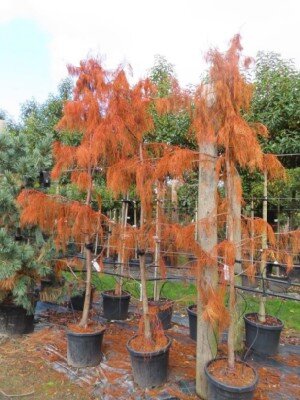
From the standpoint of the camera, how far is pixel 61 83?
24.6 feet

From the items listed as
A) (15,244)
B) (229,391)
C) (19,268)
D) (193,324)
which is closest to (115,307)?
(193,324)

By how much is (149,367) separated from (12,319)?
5.43 feet

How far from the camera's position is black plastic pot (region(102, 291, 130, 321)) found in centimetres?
366

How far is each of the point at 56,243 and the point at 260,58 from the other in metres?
3.27

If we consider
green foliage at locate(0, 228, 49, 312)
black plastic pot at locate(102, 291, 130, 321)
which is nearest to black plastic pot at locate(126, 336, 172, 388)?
green foliage at locate(0, 228, 49, 312)

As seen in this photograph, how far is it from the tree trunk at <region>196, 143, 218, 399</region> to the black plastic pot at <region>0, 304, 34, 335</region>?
6.23 ft

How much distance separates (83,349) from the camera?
2533mm

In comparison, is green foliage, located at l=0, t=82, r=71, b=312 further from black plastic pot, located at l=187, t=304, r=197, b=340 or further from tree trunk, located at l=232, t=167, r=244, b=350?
tree trunk, located at l=232, t=167, r=244, b=350

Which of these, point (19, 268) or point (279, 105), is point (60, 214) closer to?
point (19, 268)

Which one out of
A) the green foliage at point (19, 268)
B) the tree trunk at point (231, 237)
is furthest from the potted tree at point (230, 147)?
the green foliage at point (19, 268)

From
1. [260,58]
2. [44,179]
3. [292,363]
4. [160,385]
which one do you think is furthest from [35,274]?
[260,58]

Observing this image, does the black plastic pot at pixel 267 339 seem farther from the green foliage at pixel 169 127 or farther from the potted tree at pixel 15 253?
the green foliage at pixel 169 127

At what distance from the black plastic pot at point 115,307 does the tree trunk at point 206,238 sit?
5.41 feet

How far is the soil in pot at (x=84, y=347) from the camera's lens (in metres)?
2.53
